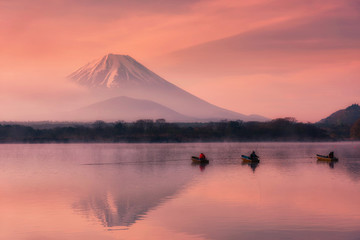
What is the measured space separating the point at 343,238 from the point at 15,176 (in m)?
36.8

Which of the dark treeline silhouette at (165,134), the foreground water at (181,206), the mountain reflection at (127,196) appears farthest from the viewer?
the dark treeline silhouette at (165,134)

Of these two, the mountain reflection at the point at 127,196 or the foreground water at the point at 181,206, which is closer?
the foreground water at the point at 181,206

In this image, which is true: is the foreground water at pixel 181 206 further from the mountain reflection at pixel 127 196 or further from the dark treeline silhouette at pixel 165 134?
the dark treeline silhouette at pixel 165 134

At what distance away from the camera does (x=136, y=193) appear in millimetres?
36312

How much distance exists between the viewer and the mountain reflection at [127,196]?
88.0 feet

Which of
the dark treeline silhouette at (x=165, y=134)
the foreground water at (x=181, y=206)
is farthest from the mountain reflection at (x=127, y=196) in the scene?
the dark treeline silhouette at (x=165, y=134)

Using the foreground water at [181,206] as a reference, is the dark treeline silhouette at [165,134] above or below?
above

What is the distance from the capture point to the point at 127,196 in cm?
3466

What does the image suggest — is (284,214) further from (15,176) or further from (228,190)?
(15,176)

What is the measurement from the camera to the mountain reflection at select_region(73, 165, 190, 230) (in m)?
26.8

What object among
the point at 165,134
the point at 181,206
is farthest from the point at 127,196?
the point at 165,134

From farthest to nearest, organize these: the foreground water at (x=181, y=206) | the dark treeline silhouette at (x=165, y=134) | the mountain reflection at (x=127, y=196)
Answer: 1. the dark treeline silhouette at (x=165, y=134)
2. the mountain reflection at (x=127, y=196)
3. the foreground water at (x=181, y=206)

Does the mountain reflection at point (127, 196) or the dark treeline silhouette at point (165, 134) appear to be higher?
the dark treeline silhouette at point (165, 134)

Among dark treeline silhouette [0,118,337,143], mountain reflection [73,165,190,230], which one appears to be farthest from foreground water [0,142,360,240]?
dark treeline silhouette [0,118,337,143]
